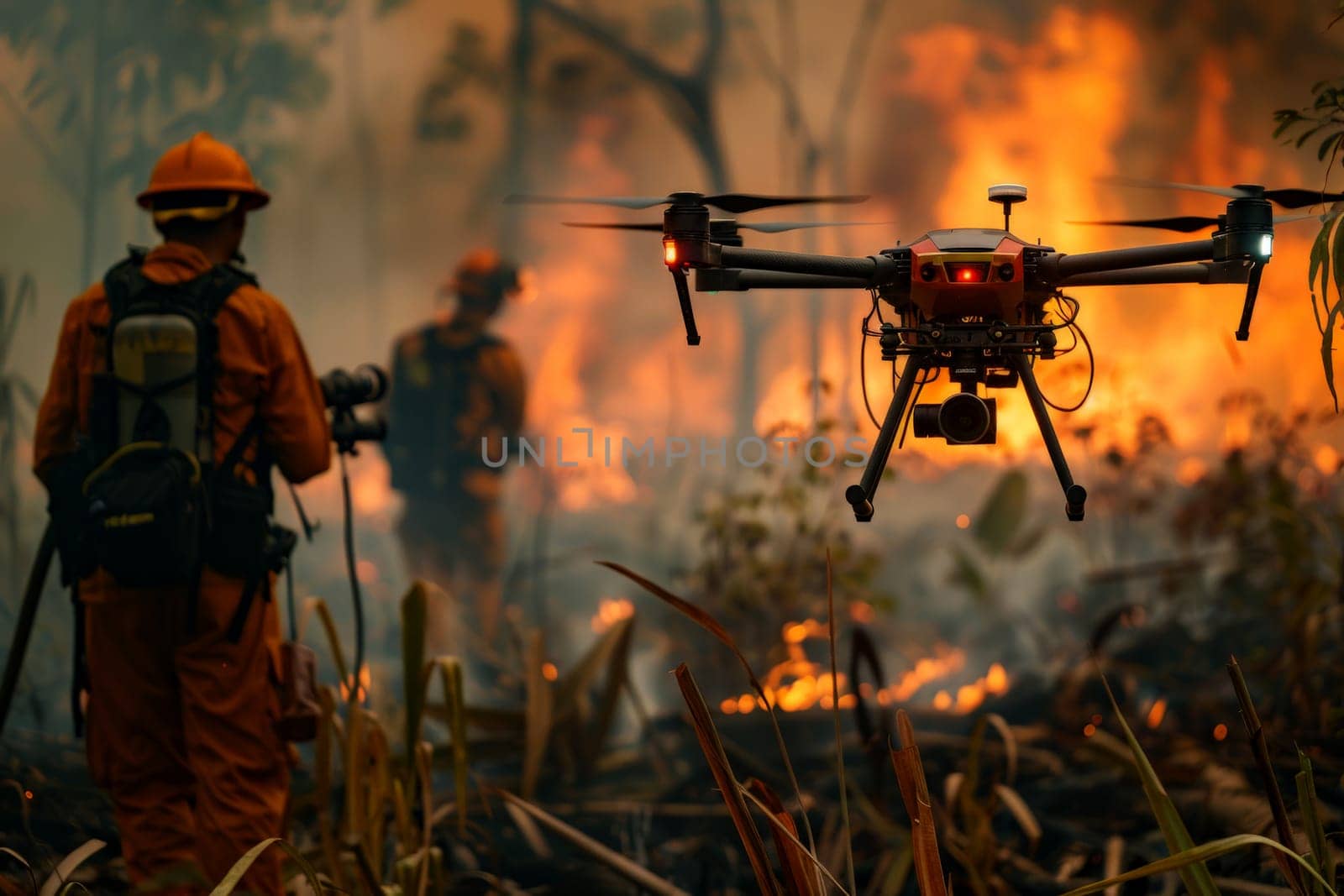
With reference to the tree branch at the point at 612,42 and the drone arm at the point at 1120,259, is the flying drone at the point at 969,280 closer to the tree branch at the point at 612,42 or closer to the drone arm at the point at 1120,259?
the drone arm at the point at 1120,259

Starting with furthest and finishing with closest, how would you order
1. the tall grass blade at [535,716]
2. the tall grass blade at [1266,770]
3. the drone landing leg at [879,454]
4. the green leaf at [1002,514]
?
the green leaf at [1002,514] < the tall grass blade at [535,716] < the tall grass blade at [1266,770] < the drone landing leg at [879,454]

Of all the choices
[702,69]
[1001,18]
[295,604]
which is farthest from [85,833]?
[1001,18]

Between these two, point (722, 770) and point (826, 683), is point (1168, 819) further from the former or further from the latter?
point (826, 683)

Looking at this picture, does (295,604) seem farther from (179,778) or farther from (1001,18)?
(1001,18)

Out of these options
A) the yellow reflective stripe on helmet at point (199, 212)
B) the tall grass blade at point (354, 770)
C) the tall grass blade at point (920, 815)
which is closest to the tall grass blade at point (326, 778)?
the tall grass blade at point (354, 770)

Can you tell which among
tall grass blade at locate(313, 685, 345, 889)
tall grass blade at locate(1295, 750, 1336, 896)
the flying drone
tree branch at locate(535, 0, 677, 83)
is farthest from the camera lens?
tree branch at locate(535, 0, 677, 83)

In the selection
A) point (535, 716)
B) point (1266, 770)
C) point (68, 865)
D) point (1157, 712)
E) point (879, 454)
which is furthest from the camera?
point (1157, 712)

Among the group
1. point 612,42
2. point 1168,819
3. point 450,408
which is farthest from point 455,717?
point 612,42
